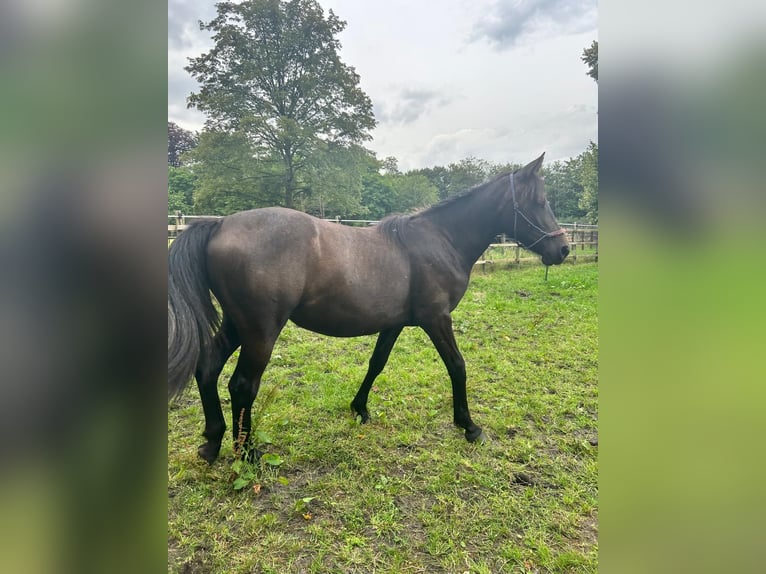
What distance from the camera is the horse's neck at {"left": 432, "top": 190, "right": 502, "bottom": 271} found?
9.02 feet

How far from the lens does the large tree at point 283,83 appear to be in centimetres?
427

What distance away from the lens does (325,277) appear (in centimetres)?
222

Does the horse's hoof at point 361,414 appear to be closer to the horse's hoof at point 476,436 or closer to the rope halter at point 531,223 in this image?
the horse's hoof at point 476,436

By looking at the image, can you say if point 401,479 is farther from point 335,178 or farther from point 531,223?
point 335,178

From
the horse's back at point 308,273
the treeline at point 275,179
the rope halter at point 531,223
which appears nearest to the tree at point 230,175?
the treeline at point 275,179

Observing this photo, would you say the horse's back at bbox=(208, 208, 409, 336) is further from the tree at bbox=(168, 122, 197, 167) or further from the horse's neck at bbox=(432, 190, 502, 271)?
the tree at bbox=(168, 122, 197, 167)

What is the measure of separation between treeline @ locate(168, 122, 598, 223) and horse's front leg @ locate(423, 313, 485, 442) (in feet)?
3.45

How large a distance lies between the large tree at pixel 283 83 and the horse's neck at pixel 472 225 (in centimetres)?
281

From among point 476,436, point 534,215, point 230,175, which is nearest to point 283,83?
point 230,175

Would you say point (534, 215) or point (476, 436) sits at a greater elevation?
point (534, 215)
